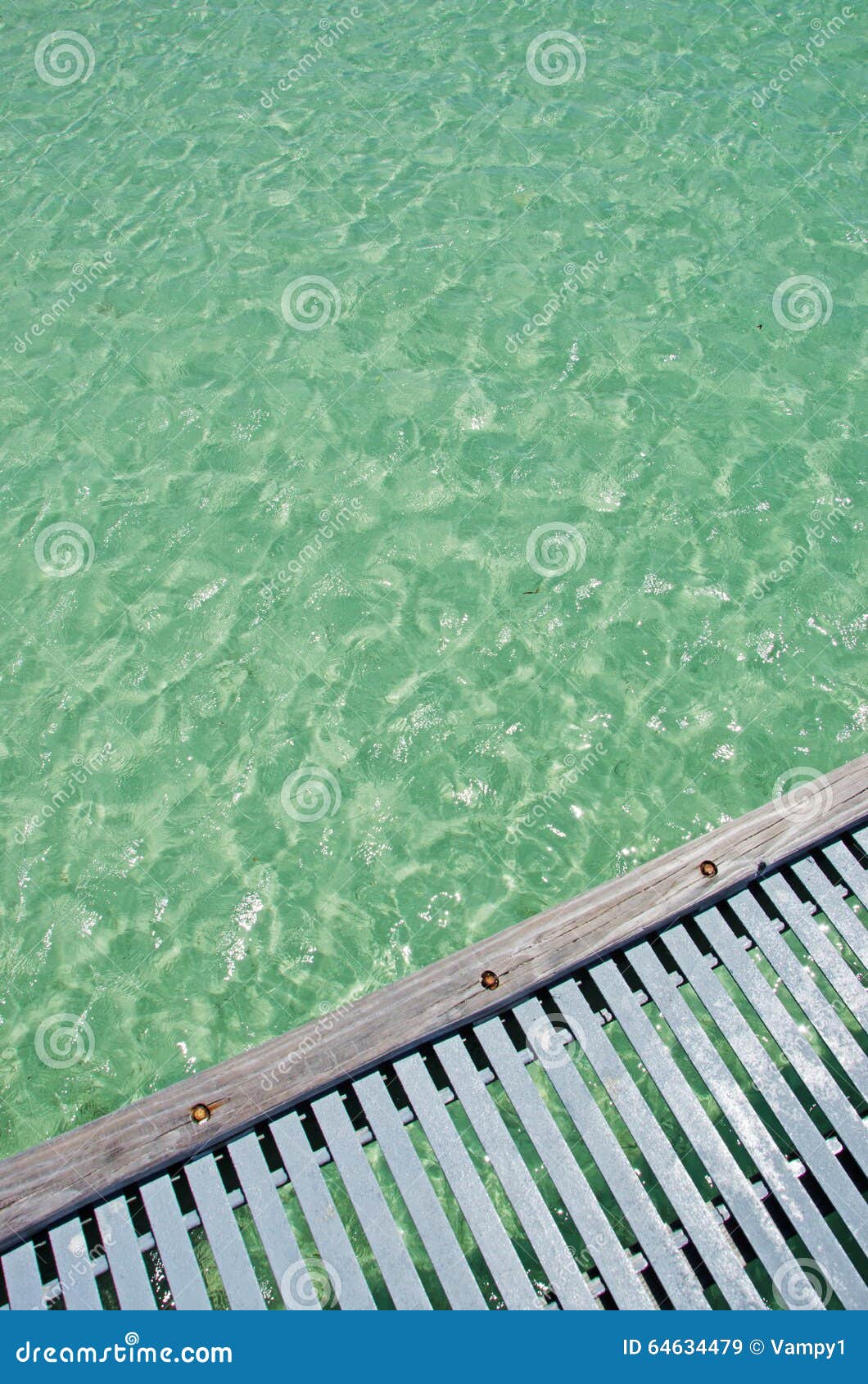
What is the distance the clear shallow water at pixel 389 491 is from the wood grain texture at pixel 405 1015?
59 centimetres

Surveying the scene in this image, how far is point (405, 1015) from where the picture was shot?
3174mm

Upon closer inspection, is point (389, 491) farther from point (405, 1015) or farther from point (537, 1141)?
point (537, 1141)

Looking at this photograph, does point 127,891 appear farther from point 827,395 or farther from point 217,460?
point 827,395

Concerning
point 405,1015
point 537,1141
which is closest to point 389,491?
point 405,1015

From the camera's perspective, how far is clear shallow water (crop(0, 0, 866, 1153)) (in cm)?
403

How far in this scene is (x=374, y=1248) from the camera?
2904mm

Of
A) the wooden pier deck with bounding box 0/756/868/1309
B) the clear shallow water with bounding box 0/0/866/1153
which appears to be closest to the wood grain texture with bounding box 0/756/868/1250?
the wooden pier deck with bounding box 0/756/868/1309

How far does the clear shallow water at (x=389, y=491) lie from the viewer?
4031mm

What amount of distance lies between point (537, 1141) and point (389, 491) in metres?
3.19

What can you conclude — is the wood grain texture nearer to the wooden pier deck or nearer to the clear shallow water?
the wooden pier deck

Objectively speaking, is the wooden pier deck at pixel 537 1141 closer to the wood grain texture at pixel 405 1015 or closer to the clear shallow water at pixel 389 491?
the wood grain texture at pixel 405 1015

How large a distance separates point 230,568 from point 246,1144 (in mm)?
2734

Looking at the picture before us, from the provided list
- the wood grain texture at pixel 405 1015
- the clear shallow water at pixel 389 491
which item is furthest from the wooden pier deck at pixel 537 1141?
the clear shallow water at pixel 389 491

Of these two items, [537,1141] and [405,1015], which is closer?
[537,1141]
